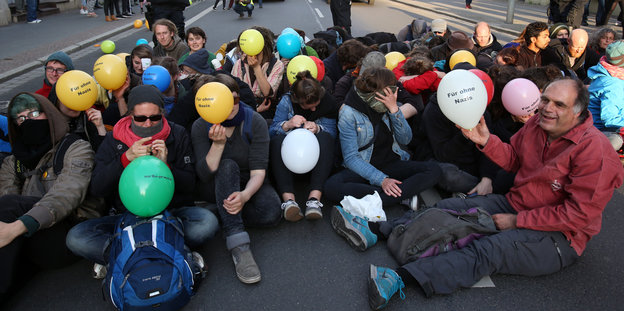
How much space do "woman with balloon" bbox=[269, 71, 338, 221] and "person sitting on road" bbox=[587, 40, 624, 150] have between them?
2.98 meters

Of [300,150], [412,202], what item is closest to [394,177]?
[412,202]

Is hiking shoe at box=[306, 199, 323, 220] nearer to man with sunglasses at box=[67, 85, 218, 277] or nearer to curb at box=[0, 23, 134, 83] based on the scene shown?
man with sunglasses at box=[67, 85, 218, 277]

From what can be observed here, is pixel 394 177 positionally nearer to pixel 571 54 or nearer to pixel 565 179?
pixel 565 179

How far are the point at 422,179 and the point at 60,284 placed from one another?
9.40 feet

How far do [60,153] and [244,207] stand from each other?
1364 mm

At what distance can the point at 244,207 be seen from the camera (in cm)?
322

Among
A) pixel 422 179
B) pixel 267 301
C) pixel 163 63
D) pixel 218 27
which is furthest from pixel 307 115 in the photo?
pixel 218 27

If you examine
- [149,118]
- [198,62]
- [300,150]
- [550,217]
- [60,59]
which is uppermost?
[60,59]

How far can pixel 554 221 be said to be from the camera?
2539 millimetres

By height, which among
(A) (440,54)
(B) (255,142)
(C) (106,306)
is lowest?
(C) (106,306)

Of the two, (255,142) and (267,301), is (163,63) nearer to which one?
(255,142)

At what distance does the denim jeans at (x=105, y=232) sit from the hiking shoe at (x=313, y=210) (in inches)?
30.3

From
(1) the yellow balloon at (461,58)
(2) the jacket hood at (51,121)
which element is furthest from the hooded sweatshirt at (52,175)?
(1) the yellow balloon at (461,58)

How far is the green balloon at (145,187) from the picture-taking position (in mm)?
2502
